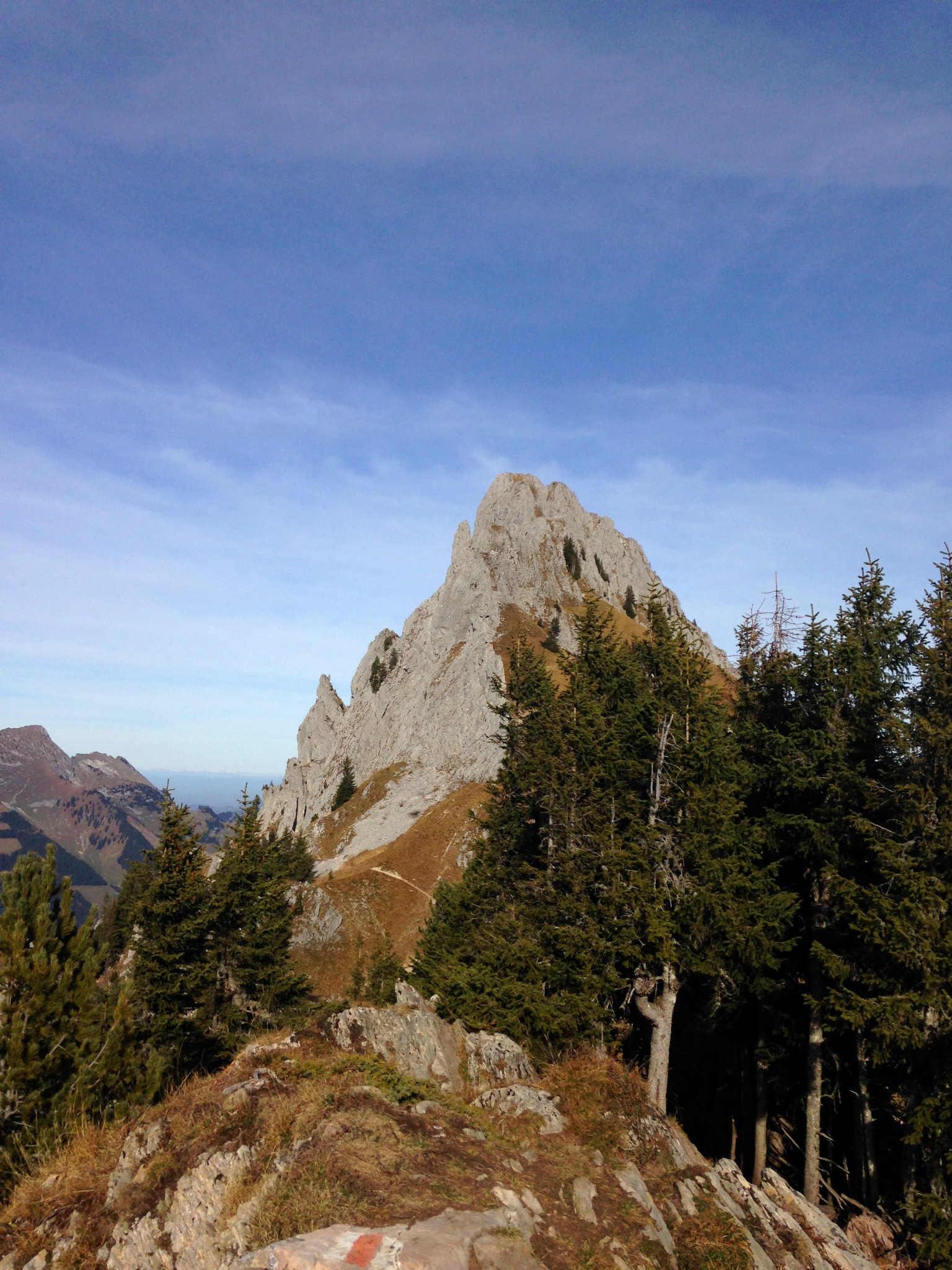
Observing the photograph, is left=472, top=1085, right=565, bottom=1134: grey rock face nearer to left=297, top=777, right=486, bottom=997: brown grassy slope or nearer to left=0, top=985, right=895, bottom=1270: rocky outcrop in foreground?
left=0, top=985, right=895, bottom=1270: rocky outcrop in foreground

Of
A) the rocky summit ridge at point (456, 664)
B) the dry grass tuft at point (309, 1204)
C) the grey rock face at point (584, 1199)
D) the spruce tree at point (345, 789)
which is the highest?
the rocky summit ridge at point (456, 664)

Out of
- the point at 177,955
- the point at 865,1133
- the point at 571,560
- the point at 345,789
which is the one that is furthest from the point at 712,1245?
the point at 571,560

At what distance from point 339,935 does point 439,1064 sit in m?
41.8

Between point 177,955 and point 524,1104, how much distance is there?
14.9 metres

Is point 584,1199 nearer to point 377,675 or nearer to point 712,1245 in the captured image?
point 712,1245

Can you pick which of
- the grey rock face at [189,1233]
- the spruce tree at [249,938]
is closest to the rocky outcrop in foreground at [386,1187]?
the grey rock face at [189,1233]

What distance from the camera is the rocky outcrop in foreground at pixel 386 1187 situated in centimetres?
873

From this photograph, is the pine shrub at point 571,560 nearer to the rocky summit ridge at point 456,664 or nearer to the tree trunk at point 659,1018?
the rocky summit ridge at point 456,664

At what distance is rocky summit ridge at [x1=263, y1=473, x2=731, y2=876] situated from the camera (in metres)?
81.9

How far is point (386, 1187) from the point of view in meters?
9.51

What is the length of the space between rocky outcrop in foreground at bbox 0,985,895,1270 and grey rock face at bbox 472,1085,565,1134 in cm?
5

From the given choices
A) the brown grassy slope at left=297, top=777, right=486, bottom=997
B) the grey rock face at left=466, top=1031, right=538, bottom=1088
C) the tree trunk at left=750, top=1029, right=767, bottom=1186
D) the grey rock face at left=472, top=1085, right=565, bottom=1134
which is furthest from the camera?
the brown grassy slope at left=297, top=777, right=486, bottom=997

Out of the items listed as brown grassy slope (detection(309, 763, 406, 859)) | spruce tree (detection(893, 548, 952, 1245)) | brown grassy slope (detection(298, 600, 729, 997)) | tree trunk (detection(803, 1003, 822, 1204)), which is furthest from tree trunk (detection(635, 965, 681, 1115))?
brown grassy slope (detection(309, 763, 406, 859))

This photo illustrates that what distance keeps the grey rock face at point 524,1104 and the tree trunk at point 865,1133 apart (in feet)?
32.2
